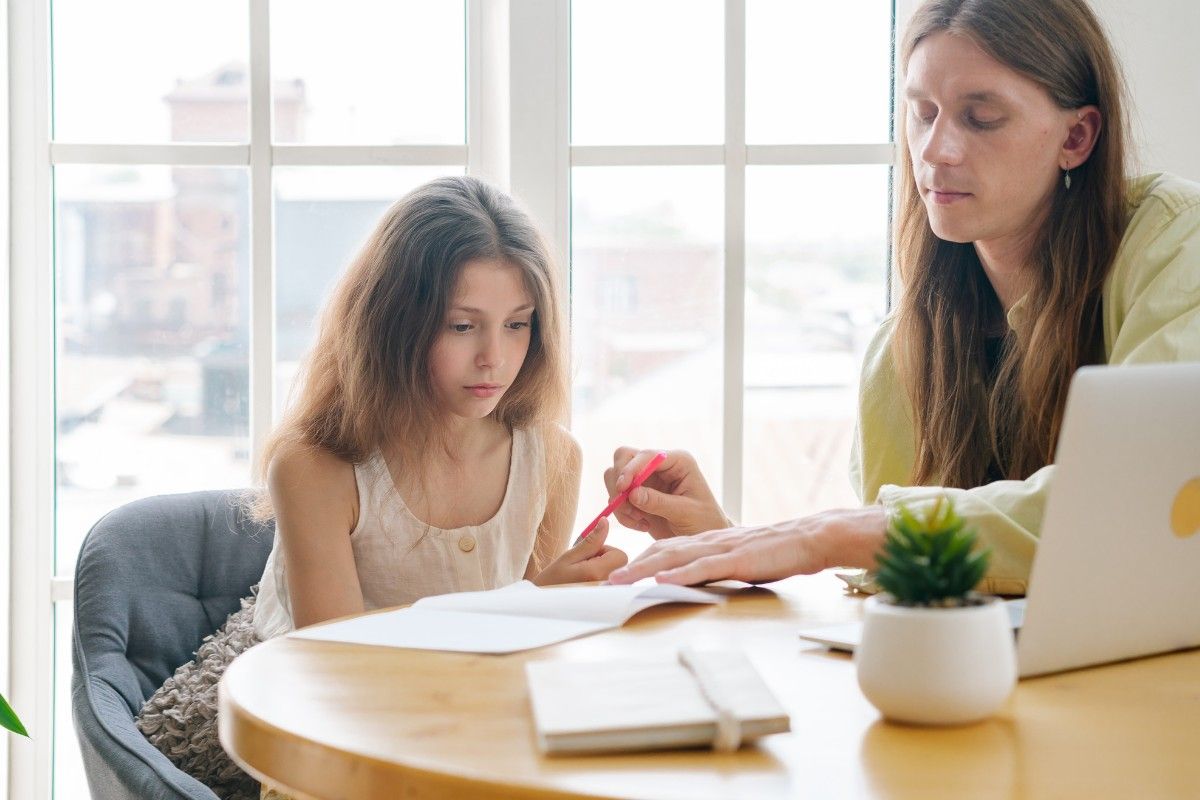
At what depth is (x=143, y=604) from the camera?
1.62 m

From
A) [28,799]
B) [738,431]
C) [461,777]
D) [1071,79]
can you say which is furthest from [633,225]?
[461,777]

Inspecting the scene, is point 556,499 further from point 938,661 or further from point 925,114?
point 938,661

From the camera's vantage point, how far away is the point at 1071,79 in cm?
146

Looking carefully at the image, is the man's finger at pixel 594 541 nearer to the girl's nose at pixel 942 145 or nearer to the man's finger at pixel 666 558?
the man's finger at pixel 666 558

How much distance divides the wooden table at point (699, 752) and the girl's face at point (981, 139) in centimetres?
65

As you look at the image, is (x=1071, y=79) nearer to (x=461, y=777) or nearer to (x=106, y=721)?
(x=461, y=777)

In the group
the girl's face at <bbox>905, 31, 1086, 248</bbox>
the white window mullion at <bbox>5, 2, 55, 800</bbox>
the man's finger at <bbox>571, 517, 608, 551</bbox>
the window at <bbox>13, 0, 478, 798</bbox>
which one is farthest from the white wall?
the white window mullion at <bbox>5, 2, 55, 800</bbox>

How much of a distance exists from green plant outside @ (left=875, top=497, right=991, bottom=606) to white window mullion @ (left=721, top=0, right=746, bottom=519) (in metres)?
1.61

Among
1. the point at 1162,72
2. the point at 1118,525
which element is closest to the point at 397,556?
the point at 1118,525

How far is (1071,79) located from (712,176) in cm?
94

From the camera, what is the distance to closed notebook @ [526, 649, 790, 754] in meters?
0.71

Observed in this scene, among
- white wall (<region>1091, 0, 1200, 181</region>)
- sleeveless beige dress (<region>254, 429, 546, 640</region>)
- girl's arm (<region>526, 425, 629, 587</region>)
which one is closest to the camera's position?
sleeveless beige dress (<region>254, 429, 546, 640</region>)

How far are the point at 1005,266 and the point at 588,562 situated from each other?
2.19ft

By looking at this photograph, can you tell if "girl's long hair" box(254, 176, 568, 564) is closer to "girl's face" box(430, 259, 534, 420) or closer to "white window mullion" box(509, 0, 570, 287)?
"girl's face" box(430, 259, 534, 420)
